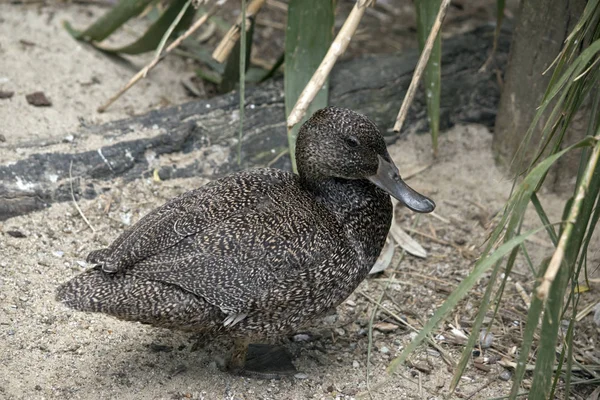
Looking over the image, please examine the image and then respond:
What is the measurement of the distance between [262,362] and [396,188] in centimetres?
87

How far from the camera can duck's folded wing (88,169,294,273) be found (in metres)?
2.84

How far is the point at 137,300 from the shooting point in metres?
2.73

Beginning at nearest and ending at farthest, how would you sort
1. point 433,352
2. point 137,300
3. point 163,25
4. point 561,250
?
point 561,250 < point 137,300 < point 433,352 < point 163,25

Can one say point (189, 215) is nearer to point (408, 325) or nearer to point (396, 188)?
point (396, 188)

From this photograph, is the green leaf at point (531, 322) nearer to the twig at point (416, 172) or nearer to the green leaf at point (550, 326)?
the green leaf at point (550, 326)

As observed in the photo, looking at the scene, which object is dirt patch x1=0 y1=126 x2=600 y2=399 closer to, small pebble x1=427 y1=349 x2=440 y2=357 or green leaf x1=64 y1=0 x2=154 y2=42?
small pebble x1=427 y1=349 x2=440 y2=357

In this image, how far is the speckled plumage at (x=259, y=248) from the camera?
2768 millimetres

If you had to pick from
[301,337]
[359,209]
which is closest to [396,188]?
[359,209]

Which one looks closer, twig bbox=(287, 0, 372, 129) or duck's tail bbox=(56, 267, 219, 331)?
duck's tail bbox=(56, 267, 219, 331)

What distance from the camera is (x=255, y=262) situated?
2.82 meters

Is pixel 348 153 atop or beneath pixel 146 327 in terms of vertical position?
atop

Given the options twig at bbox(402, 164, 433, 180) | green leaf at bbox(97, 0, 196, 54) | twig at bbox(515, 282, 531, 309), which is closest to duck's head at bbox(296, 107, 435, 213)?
twig at bbox(515, 282, 531, 309)

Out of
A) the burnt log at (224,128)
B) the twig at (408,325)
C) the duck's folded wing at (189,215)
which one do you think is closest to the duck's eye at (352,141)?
the duck's folded wing at (189,215)

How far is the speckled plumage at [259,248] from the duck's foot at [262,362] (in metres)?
0.27
